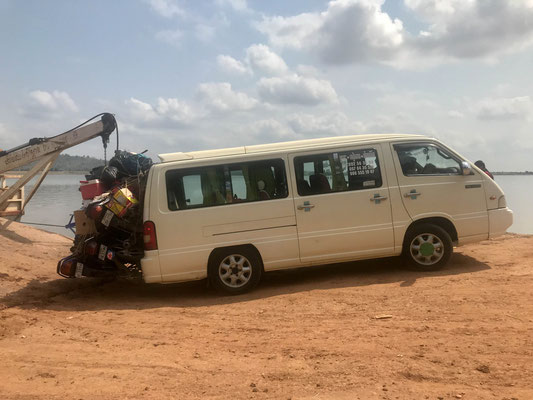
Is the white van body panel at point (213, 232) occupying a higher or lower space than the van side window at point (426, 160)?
lower

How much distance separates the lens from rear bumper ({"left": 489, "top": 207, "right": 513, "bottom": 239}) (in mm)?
7578

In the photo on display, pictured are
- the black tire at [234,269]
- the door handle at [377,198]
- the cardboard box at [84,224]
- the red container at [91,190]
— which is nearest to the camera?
the black tire at [234,269]

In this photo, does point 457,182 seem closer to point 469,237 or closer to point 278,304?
point 469,237

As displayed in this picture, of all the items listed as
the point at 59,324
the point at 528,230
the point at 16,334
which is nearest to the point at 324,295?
the point at 59,324

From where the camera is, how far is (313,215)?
23.6 ft

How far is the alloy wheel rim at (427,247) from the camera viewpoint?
748 centimetres

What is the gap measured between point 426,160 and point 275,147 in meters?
2.34

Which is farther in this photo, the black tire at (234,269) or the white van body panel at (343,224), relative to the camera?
the white van body panel at (343,224)

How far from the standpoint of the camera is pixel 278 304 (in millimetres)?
6410

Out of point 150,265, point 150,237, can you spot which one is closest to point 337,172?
point 150,237

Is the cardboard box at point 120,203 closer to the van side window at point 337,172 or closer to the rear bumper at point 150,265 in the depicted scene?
the rear bumper at point 150,265

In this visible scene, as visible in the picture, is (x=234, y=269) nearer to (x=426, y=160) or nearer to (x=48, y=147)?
(x=426, y=160)

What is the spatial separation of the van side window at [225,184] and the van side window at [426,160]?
6.17 ft

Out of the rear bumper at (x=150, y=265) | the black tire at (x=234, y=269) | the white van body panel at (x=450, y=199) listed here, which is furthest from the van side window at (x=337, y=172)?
the rear bumper at (x=150, y=265)
